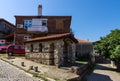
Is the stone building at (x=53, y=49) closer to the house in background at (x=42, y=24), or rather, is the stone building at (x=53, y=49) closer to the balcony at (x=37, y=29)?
the balcony at (x=37, y=29)

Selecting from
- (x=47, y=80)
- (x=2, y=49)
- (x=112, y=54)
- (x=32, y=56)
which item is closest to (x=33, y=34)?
(x=2, y=49)

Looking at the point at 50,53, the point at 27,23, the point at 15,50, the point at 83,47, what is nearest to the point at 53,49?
the point at 50,53

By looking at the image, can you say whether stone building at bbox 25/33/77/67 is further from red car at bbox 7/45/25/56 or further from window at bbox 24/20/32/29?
window at bbox 24/20/32/29

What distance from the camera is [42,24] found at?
133ft

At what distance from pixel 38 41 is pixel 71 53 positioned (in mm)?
4182

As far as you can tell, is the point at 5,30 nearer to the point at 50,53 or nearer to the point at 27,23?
the point at 27,23

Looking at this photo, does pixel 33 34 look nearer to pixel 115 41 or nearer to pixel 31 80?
pixel 115 41

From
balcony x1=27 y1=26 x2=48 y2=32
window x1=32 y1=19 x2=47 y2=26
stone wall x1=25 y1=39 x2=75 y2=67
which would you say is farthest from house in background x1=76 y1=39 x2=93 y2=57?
stone wall x1=25 y1=39 x2=75 y2=67

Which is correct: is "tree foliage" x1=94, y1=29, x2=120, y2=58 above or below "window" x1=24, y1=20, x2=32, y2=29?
below

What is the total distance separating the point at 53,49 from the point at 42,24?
19282 millimetres

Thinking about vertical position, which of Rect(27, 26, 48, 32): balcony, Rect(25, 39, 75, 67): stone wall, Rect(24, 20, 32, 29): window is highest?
Rect(24, 20, 32, 29): window

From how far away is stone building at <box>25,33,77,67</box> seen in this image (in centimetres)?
2114

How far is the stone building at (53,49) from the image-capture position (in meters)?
21.1

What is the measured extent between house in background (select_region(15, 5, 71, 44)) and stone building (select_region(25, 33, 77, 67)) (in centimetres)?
1390
